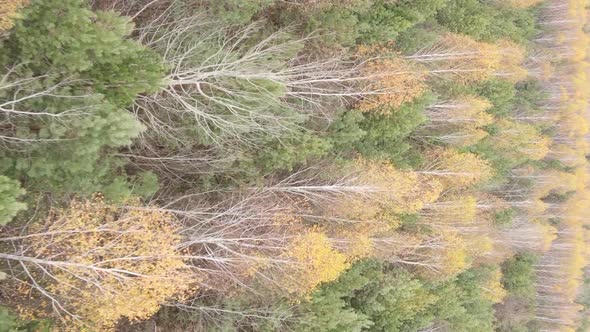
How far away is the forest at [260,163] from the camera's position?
385 inches

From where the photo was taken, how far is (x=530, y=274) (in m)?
27.2

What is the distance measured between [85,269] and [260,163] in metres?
6.12

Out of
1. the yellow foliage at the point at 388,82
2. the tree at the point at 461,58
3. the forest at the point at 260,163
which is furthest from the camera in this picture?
the tree at the point at 461,58

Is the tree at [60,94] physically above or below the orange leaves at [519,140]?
above

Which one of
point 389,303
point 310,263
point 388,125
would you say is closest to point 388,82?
point 388,125

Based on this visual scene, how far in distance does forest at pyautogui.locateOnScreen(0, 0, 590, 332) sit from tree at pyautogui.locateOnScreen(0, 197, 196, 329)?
0.15 ft

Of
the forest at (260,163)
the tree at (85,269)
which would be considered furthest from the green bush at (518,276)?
the tree at (85,269)

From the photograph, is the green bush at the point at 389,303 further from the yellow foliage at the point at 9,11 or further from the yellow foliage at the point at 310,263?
the yellow foliage at the point at 9,11

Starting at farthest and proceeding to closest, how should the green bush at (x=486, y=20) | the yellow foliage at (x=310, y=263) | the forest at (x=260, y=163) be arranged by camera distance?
the green bush at (x=486, y=20) < the yellow foliage at (x=310, y=263) < the forest at (x=260, y=163)

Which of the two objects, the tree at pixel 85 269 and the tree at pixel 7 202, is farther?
the tree at pixel 85 269

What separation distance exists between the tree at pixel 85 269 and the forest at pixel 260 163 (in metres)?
0.05

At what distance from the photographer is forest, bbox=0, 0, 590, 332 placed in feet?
32.1

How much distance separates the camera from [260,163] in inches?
594

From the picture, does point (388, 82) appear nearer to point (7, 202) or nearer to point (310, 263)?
point (310, 263)
